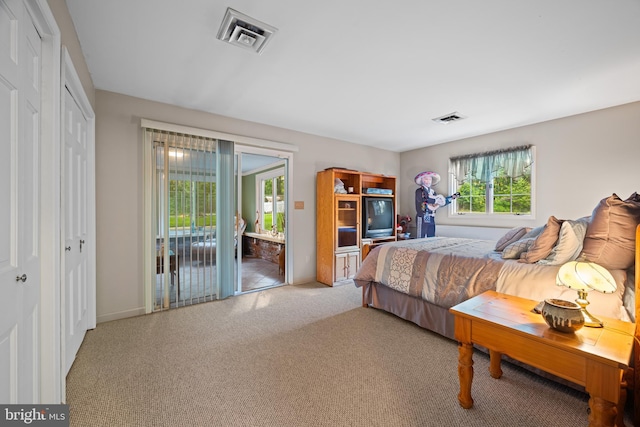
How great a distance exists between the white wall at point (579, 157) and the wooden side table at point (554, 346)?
2.89 m

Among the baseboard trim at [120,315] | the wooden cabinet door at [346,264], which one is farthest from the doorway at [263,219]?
the baseboard trim at [120,315]

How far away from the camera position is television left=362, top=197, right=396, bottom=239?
4.63 metres

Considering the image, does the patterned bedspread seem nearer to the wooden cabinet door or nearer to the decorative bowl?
the decorative bowl

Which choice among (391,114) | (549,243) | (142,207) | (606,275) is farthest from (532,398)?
(142,207)

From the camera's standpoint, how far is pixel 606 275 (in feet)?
4.49

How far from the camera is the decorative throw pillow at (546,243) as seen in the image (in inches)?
78.5

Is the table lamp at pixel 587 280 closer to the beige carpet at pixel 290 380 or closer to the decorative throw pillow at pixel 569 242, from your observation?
the decorative throw pillow at pixel 569 242

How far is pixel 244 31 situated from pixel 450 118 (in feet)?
9.76

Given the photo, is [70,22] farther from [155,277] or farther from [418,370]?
[418,370]

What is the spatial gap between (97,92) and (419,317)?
4.05 metres

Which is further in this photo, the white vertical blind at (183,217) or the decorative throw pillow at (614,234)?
the white vertical blind at (183,217)

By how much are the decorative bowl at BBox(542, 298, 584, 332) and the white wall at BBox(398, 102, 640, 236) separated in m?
3.16

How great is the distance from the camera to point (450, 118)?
3715 millimetres

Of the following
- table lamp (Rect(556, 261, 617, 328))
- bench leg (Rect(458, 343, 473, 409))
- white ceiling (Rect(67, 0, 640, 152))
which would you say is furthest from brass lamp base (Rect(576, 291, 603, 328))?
white ceiling (Rect(67, 0, 640, 152))
